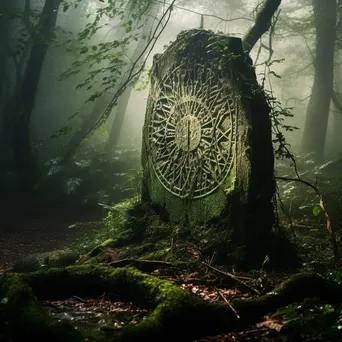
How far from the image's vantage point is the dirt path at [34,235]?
8.19m

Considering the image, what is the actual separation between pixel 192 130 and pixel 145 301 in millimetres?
3047

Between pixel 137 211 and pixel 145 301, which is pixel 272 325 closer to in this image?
pixel 145 301

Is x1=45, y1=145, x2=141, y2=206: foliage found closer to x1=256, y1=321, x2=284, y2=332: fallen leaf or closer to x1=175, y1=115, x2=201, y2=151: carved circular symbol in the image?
x1=175, y1=115, x2=201, y2=151: carved circular symbol

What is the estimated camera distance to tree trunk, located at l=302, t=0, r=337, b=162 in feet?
42.9

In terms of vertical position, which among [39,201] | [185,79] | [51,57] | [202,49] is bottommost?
[39,201]

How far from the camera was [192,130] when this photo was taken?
18.3 feet

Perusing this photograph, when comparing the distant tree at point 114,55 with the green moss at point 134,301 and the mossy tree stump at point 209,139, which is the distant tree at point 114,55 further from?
the green moss at point 134,301

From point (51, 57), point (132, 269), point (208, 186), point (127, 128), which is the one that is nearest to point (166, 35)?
point (127, 128)

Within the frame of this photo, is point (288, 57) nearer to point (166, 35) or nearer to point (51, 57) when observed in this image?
point (166, 35)

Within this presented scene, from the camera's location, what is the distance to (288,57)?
23.3 metres

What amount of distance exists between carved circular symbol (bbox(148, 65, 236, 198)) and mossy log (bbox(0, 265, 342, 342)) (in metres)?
2.15

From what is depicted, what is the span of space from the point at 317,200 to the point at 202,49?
4.63 metres

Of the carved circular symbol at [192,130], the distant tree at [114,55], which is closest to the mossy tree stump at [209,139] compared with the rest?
the carved circular symbol at [192,130]

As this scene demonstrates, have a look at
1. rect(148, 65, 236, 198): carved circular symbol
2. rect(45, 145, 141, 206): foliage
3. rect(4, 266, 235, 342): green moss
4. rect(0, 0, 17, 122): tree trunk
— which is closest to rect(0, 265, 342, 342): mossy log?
rect(4, 266, 235, 342): green moss
